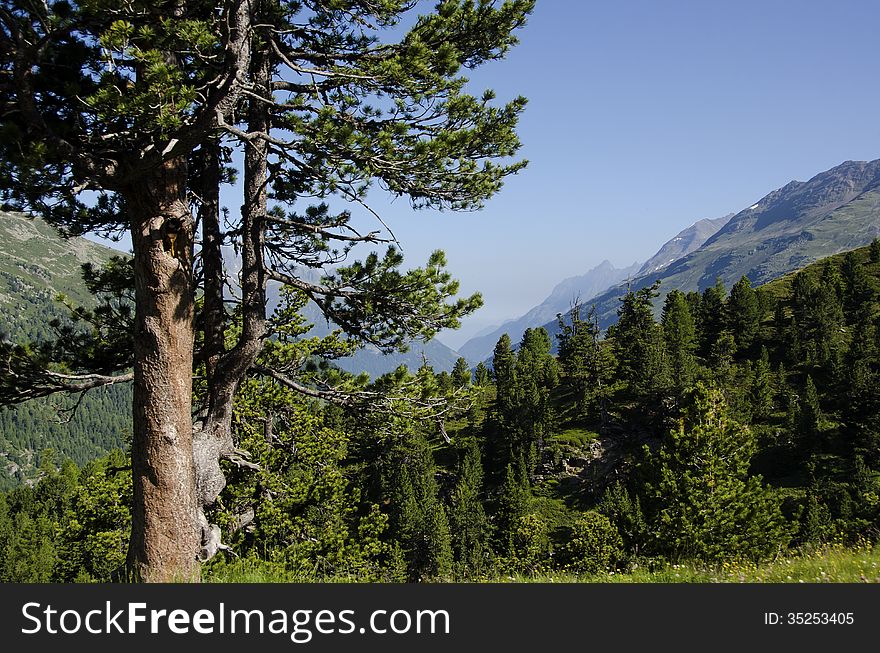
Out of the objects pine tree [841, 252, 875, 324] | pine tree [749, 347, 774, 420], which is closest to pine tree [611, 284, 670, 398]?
pine tree [749, 347, 774, 420]

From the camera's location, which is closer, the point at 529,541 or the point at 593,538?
the point at 593,538

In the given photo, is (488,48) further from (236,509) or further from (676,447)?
(676,447)

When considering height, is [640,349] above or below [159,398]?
above

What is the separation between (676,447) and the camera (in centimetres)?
3291

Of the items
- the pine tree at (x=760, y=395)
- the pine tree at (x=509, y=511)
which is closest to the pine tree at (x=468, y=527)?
the pine tree at (x=509, y=511)

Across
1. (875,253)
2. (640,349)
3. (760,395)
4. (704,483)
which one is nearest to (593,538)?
(704,483)

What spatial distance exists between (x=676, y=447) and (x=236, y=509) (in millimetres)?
26110

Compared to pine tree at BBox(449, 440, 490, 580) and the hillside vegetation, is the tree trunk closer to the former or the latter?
the hillside vegetation

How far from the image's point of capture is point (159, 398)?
24.8 feet

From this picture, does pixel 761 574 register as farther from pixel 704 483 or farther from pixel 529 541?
pixel 529 541

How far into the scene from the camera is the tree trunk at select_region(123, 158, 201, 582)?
7453mm

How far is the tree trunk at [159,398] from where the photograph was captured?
7.45 m

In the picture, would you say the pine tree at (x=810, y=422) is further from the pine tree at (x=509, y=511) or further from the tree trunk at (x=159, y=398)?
the tree trunk at (x=159, y=398)
